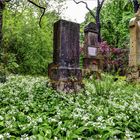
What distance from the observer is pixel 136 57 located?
34.8ft

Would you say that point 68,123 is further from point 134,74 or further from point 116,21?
point 116,21

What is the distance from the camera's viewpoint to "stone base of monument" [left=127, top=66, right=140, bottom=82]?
34.1 feet

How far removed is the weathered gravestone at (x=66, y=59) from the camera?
7216mm

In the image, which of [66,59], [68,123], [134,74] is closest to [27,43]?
[134,74]

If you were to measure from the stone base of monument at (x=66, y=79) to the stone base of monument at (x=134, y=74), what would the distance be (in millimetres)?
3613

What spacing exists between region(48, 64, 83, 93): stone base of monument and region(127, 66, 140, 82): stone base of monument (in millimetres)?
3613

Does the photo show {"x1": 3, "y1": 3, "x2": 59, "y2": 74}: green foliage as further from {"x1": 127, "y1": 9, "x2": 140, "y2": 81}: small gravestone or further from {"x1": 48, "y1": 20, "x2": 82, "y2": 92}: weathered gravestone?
{"x1": 48, "y1": 20, "x2": 82, "y2": 92}: weathered gravestone

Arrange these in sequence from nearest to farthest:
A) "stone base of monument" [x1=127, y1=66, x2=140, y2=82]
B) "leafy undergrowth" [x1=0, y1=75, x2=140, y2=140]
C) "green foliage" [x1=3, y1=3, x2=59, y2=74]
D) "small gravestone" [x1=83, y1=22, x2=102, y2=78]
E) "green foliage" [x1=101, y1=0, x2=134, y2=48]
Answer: "leafy undergrowth" [x1=0, y1=75, x2=140, y2=140] → "stone base of monument" [x1=127, y1=66, x2=140, y2=82] → "small gravestone" [x1=83, y1=22, x2=102, y2=78] → "green foliage" [x1=3, y1=3, x2=59, y2=74] → "green foliage" [x1=101, y1=0, x2=134, y2=48]

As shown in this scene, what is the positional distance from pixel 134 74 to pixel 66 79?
4.02 meters

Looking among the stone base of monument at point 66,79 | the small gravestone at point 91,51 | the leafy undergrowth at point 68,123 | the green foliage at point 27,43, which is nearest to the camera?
the leafy undergrowth at point 68,123

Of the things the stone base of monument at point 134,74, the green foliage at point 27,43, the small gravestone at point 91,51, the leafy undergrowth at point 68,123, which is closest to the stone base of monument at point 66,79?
the leafy undergrowth at point 68,123

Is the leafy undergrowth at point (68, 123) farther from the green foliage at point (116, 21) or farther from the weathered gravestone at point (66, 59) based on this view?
the green foliage at point (116, 21)

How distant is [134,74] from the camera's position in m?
10.5

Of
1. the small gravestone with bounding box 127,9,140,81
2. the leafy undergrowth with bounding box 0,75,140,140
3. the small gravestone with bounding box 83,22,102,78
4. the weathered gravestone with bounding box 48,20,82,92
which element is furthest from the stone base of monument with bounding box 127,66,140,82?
the leafy undergrowth with bounding box 0,75,140,140
